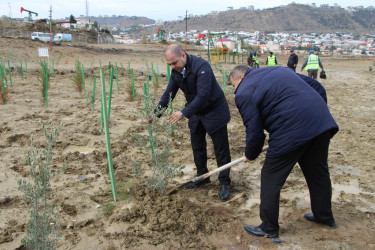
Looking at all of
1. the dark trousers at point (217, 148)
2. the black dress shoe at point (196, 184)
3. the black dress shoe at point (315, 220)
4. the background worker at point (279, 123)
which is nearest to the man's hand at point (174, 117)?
the dark trousers at point (217, 148)

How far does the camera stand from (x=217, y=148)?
339 cm

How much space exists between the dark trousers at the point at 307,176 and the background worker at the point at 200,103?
77 cm

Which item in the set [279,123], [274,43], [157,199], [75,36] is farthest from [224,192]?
[274,43]

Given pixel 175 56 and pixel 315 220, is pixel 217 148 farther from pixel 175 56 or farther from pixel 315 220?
pixel 315 220

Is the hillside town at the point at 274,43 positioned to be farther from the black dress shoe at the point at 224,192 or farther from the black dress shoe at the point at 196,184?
the black dress shoe at the point at 224,192

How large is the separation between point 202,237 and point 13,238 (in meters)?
1.44

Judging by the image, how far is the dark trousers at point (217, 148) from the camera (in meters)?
3.35

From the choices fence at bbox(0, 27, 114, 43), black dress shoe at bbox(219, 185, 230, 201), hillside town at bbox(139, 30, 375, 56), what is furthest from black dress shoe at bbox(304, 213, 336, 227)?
fence at bbox(0, 27, 114, 43)

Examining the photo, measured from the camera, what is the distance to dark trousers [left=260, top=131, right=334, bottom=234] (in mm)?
2531

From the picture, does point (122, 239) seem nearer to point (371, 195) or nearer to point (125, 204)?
point (125, 204)

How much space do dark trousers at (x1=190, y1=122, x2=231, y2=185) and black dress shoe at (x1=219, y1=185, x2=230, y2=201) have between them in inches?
1.6

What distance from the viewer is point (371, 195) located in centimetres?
348

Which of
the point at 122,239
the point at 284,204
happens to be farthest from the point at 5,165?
the point at 284,204

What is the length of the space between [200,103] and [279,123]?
900 mm
